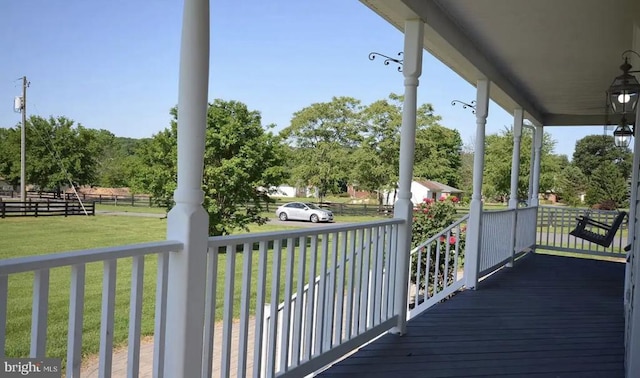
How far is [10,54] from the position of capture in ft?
12.0

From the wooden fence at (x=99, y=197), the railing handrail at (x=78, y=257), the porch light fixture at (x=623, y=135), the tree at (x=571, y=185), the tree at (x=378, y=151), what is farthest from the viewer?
the tree at (x=571, y=185)

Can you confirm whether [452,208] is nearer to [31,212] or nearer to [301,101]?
[31,212]

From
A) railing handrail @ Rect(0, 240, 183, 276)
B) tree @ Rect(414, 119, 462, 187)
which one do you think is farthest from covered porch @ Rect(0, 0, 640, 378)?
tree @ Rect(414, 119, 462, 187)

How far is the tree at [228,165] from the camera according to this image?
324 inches

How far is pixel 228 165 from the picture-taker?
1030 cm

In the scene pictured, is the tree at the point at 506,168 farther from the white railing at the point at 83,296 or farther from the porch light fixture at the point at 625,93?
the white railing at the point at 83,296

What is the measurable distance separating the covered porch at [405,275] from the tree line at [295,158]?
1.52m

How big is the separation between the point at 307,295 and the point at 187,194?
3.93ft

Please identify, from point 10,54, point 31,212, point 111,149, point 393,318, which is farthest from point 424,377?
point 111,149

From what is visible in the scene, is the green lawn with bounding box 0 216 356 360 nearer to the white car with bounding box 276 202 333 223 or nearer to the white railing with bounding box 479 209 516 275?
the white railing with bounding box 479 209 516 275

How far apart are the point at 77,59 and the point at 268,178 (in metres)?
6.91

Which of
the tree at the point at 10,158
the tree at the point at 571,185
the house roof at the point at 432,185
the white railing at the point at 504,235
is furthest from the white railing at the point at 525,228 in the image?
the tree at the point at 571,185


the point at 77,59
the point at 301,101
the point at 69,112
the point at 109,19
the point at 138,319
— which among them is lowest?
the point at 138,319

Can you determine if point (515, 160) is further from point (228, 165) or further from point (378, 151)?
point (378, 151)
